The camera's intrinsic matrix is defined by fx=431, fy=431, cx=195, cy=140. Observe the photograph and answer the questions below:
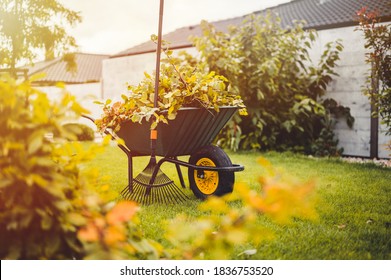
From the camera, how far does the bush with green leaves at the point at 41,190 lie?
1.19 m

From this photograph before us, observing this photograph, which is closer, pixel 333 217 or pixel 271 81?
pixel 333 217

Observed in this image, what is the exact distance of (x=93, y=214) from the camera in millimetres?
1304

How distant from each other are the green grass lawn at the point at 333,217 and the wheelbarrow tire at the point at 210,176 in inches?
4.5

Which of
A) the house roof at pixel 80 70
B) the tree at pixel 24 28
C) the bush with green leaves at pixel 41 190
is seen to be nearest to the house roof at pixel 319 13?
the tree at pixel 24 28

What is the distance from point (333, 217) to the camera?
2752 millimetres

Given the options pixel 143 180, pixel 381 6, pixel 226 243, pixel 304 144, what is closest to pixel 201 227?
pixel 226 243

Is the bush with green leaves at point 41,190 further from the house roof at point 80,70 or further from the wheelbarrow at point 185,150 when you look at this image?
the house roof at point 80,70

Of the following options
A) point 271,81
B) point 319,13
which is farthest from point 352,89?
point 319,13

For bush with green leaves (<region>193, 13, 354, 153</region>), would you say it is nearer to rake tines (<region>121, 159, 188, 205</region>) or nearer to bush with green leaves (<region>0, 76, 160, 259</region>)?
rake tines (<region>121, 159, 188, 205</region>)

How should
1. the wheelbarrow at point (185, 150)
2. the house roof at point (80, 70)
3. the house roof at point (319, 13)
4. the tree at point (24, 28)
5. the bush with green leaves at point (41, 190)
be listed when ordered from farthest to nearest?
the house roof at point (80, 70), the house roof at point (319, 13), the tree at point (24, 28), the wheelbarrow at point (185, 150), the bush with green leaves at point (41, 190)

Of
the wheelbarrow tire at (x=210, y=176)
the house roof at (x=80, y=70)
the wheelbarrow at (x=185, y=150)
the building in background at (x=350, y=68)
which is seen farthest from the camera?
the house roof at (x=80, y=70)

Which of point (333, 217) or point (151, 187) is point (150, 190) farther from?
point (333, 217)

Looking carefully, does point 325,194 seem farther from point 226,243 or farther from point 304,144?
point 304,144

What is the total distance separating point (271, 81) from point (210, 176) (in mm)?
3368
